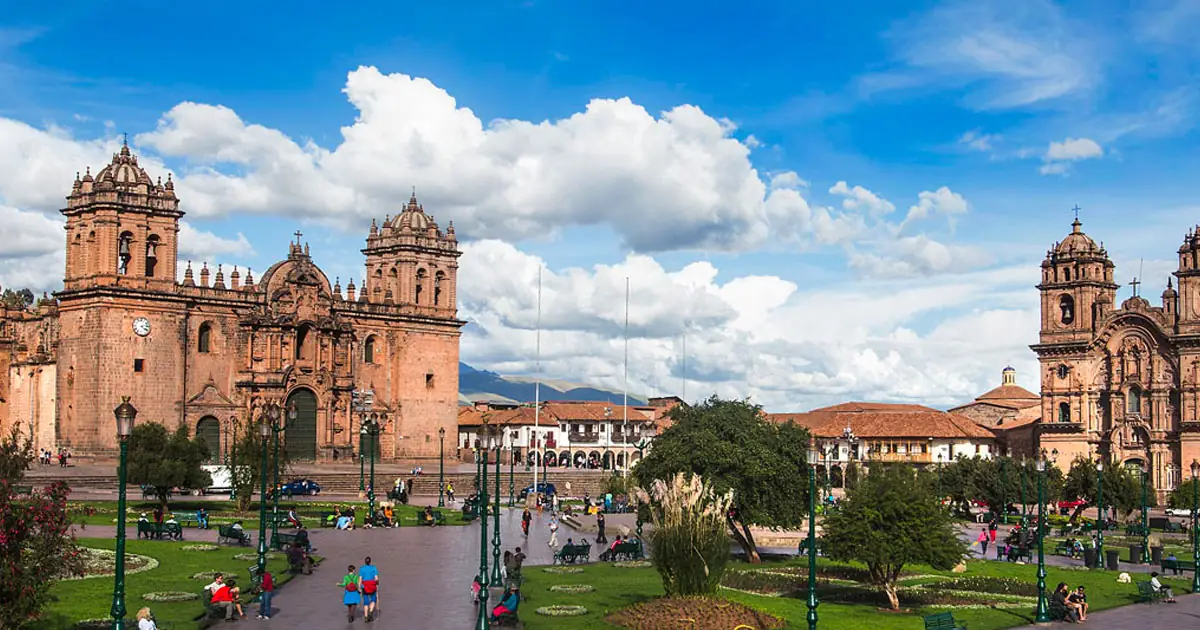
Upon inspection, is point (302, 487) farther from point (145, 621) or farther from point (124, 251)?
point (145, 621)

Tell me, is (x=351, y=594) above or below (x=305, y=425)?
below

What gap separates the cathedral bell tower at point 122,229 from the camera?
6575 cm

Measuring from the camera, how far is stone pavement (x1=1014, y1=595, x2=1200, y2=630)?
2908cm

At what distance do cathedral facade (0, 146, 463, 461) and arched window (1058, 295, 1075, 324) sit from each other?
4198 centimetres

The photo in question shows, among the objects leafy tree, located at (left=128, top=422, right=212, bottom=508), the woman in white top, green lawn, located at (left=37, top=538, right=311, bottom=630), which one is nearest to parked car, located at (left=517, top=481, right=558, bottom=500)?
leafy tree, located at (left=128, top=422, right=212, bottom=508)

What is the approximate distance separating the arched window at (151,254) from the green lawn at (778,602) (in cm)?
3956

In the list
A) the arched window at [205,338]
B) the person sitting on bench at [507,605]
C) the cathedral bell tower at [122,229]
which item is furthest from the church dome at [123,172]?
the person sitting on bench at [507,605]

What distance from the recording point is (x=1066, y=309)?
89.9 metres

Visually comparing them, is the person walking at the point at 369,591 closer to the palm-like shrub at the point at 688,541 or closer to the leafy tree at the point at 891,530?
the palm-like shrub at the point at 688,541

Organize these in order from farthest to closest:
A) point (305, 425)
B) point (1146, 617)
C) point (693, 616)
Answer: point (305, 425), point (1146, 617), point (693, 616)

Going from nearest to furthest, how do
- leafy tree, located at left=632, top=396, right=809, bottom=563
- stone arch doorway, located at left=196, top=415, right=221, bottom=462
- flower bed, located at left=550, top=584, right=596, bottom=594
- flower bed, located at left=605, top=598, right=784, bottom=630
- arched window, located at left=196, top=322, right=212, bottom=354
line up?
flower bed, located at left=605, top=598, right=784, bottom=630 → flower bed, located at left=550, top=584, right=596, bottom=594 → leafy tree, located at left=632, top=396, right=809, bottom=563 → stone arch doorway, located at left=196, top=415, right=221, bottom=462 → arched window, located at left=196, top=322, right=212, bottom=354

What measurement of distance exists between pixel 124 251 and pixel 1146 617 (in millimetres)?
53852

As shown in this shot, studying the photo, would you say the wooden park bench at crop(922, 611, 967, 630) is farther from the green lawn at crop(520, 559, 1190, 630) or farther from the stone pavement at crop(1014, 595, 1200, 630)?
the stone pavement at crop(1014, 595, 1200, 630)

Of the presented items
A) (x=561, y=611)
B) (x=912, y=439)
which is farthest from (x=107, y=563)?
(x=912, y=439)
